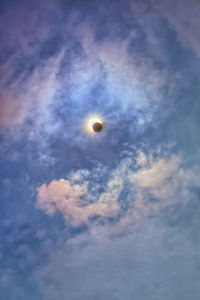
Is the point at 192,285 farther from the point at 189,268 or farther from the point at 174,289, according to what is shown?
the point at 189,268

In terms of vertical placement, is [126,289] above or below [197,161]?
below

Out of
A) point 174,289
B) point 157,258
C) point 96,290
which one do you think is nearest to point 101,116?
point 157,258

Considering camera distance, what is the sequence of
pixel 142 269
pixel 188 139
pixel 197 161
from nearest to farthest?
pixel 188 139
pixel 197 161
pixel 142 269

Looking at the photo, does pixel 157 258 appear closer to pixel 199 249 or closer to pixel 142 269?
pixel 142 269

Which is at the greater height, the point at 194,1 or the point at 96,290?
the point at 194,1

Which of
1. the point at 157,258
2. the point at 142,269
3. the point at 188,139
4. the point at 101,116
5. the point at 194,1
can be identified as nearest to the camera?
the point at 194,1

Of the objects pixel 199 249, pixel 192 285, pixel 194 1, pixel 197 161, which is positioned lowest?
pixel 192 285

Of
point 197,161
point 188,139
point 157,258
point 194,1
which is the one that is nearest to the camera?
point 194,1

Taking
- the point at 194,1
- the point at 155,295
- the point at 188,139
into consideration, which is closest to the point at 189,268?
the point at 155,295

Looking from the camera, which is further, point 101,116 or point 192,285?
point 192,285
